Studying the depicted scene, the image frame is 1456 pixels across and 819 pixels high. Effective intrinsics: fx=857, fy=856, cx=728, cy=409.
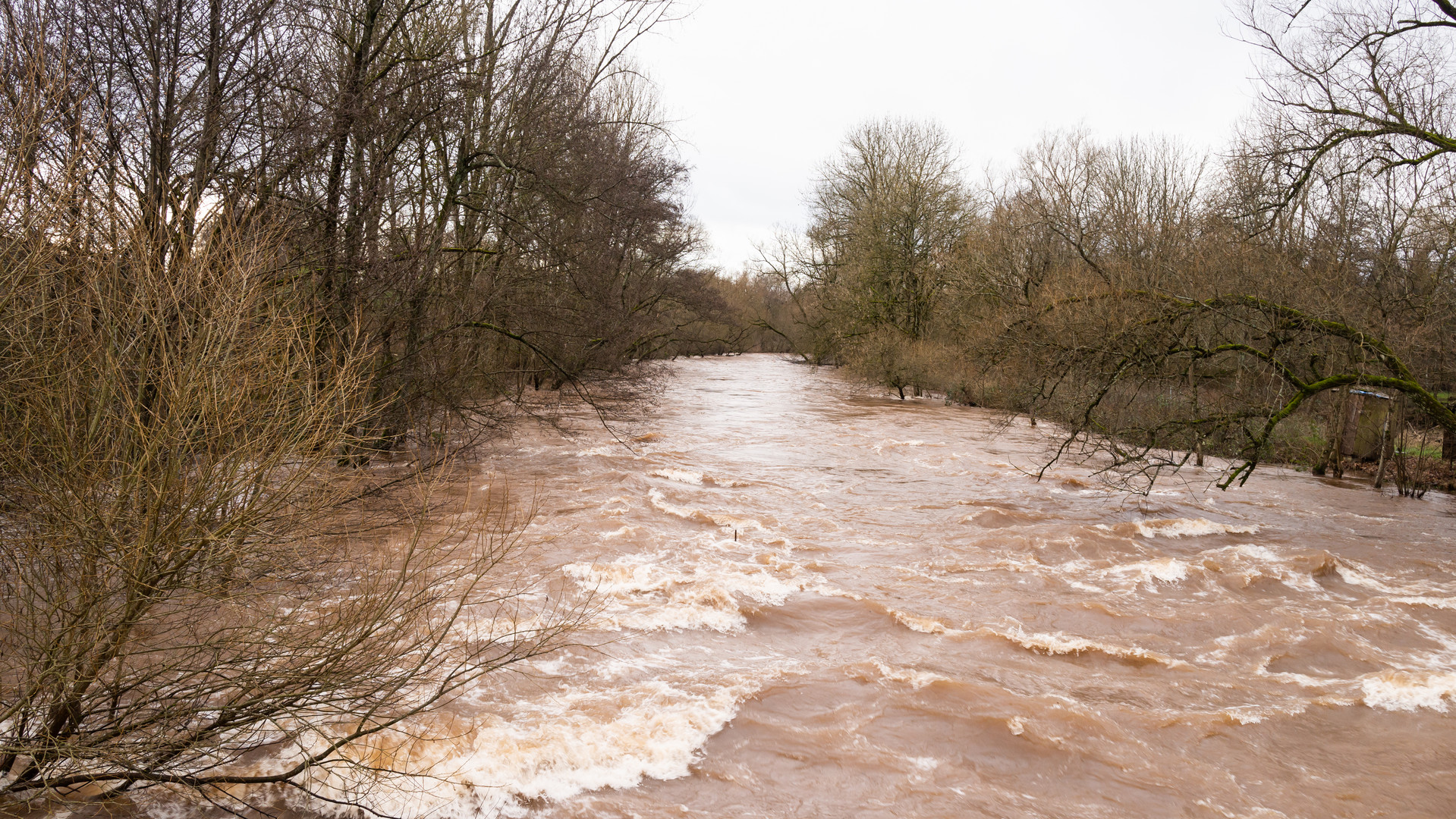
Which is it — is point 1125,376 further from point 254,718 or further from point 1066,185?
point 1066,185

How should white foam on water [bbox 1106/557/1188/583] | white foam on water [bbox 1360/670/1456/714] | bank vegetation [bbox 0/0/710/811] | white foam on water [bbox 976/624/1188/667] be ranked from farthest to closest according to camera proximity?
1. white foam on water [bbox 1106/557/1188/583]
2. white foam on water [bbox 976/624/1188/667]
3. white foam on water [bbox 1360/670/1456/714]
4. bank vegetation [bbox 0/0/710/811]

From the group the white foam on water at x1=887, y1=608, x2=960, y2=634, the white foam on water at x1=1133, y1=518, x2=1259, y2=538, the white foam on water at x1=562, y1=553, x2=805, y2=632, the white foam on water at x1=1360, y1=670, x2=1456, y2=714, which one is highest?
the white foam on water at x1=1133, y1=518, x2=1259, y2=538

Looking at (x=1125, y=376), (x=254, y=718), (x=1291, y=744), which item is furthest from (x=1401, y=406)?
(x=254, y=718)

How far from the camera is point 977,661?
7039 mm

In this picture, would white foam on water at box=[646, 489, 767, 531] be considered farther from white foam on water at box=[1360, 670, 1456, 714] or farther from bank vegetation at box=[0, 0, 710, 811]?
white foam on water at box=[1360, 670, 1456, 714]

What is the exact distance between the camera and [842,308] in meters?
32.3

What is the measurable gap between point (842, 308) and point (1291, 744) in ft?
89.1

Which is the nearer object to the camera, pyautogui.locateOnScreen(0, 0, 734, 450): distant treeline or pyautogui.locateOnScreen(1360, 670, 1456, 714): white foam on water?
pyautogui.locateOnScreen(0, 0, 734, 450): distant treeline

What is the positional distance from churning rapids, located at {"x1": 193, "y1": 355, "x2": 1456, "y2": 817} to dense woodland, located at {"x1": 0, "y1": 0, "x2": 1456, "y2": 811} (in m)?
0.86

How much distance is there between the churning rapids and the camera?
5.23m

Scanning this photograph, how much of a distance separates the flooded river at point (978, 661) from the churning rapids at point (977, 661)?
1.0 inches

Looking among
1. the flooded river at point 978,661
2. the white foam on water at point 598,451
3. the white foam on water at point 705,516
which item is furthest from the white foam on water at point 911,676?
the white foam on water at point 598,451

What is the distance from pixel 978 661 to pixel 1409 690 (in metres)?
3.27

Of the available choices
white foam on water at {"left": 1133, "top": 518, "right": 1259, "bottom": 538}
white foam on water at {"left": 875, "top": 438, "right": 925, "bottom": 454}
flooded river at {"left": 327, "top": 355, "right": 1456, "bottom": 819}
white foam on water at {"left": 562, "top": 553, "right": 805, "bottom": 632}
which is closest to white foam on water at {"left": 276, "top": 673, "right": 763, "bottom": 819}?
flooded river at {"left": 327, "top": 355, "right": 1456, "bottom": 819}
